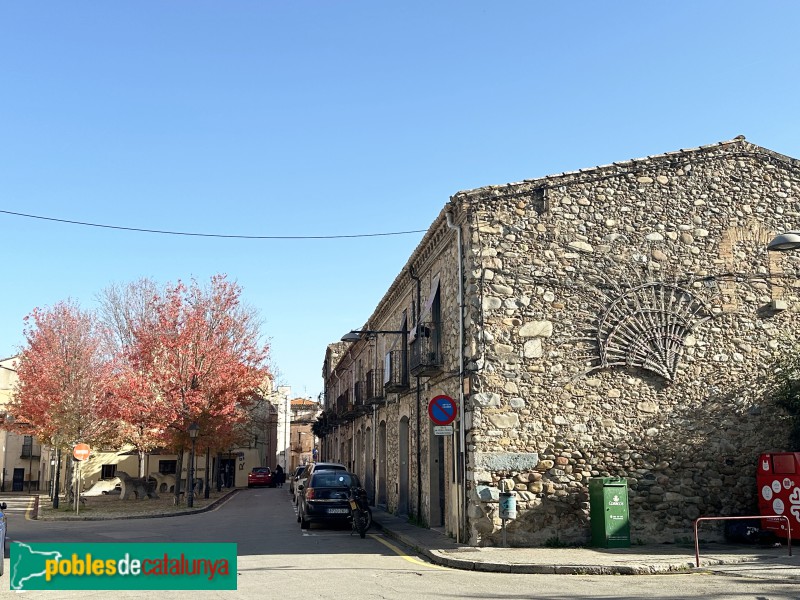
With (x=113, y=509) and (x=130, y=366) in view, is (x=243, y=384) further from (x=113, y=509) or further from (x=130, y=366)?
(x=113, y=509)

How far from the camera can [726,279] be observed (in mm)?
15031

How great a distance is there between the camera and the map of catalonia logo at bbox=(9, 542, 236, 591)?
795 cm

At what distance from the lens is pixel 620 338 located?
1446 cm

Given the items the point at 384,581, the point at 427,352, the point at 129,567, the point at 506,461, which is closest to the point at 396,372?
the point at 427,352

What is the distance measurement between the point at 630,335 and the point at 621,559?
461 cm

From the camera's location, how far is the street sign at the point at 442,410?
13133 mm

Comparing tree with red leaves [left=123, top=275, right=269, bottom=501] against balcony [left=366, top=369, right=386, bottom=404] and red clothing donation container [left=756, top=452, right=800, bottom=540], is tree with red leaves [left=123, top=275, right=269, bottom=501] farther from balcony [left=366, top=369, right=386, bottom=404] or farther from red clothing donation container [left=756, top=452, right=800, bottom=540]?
red clothing donation container [left=756, top=452, right=800, bottom=540]

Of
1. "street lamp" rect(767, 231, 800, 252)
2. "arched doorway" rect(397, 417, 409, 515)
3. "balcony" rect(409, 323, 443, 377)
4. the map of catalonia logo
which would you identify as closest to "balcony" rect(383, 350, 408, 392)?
"arched doorway" rect(397, 417, 409, 515)

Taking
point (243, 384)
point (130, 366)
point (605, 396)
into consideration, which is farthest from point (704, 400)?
point (130, 366)

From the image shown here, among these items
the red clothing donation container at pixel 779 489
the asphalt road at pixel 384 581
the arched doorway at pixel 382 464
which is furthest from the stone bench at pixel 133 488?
the red clothing donation container at pixel 779 489

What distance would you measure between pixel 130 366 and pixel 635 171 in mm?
23347

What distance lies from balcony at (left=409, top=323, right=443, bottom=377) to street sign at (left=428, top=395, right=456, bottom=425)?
7.97 feet

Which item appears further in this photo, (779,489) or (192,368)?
(192,368)

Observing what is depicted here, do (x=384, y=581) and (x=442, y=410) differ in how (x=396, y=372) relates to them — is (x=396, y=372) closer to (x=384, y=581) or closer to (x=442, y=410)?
(x=442, y=410)
